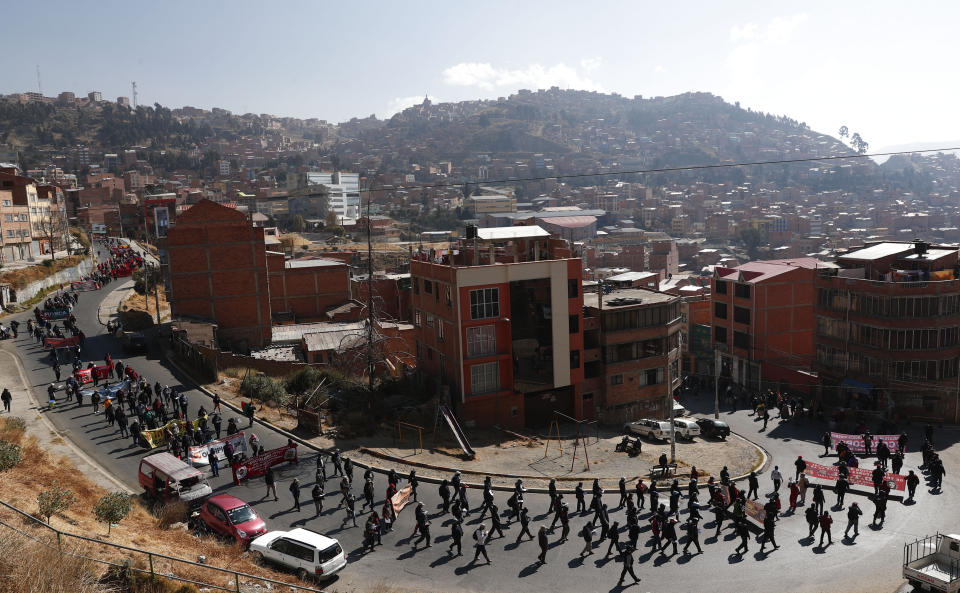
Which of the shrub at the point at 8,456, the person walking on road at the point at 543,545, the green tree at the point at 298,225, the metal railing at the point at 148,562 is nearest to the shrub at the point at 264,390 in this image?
the shrub at the point at 8,456

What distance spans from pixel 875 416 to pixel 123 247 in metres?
84.2

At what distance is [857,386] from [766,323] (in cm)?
1150

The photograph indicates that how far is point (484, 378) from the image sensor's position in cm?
3397

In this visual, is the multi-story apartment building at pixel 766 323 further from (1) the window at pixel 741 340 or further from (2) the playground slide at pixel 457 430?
(2) the playground slide at pixel 457 430

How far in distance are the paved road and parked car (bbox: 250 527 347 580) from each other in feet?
1.96

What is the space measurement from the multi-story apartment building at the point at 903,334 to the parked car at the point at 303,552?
3523cm

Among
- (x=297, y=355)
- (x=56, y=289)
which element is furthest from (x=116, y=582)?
(x=56, y=289)

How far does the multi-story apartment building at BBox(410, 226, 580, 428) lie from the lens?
3353 cm

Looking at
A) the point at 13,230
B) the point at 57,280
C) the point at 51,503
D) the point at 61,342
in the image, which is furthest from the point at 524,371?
the point at 13,230

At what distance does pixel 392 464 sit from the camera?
2623cm

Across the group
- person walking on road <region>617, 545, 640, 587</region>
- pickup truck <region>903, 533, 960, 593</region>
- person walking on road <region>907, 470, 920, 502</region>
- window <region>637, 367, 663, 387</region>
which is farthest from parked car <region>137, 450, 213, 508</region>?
window <region>637, 367, 663, 387</region>

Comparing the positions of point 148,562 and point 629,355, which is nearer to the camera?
point 148,562

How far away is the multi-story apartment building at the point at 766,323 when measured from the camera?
51875 mm

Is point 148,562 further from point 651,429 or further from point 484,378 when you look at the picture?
point 651,429
